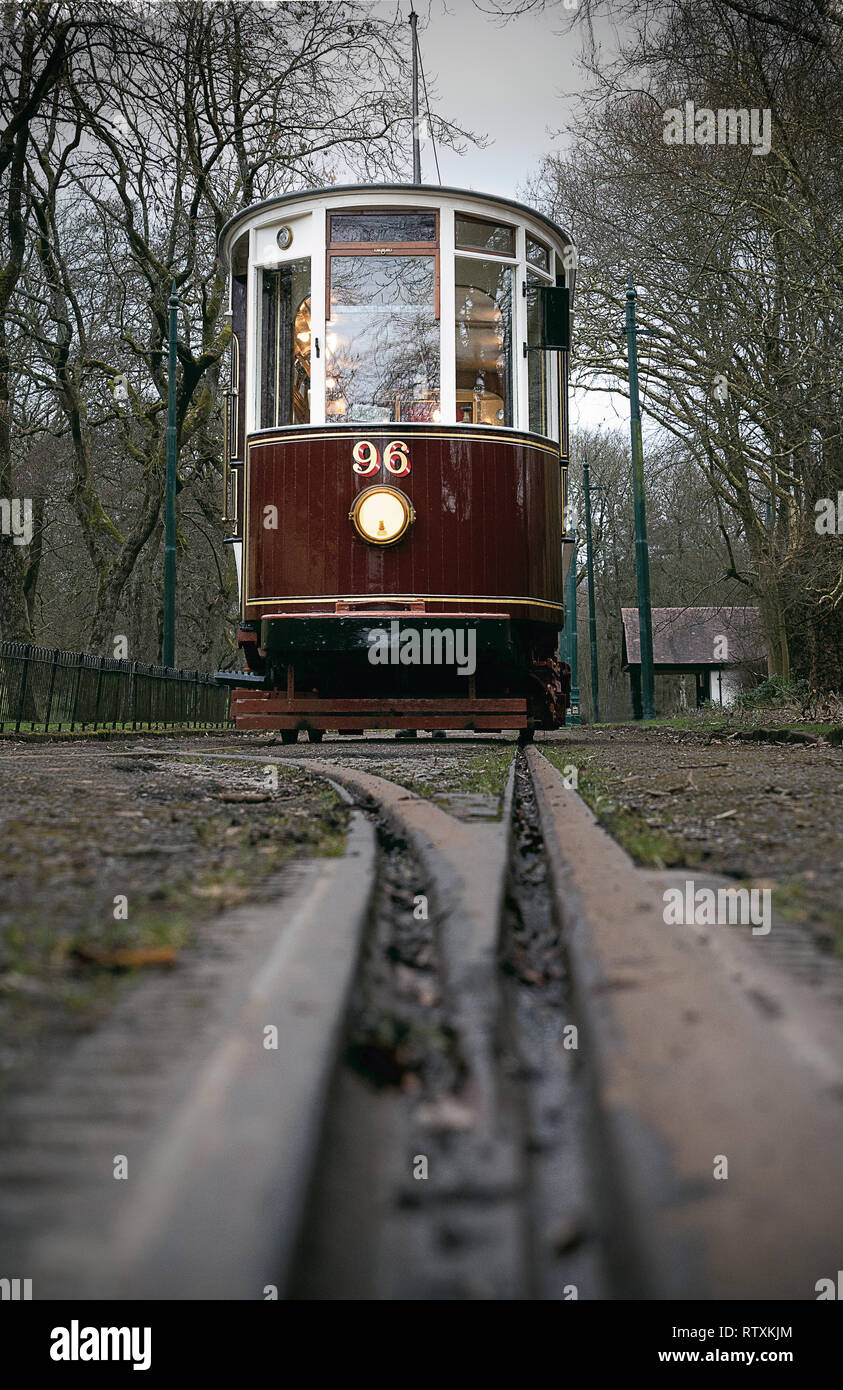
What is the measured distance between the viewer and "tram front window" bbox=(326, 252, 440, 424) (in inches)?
355

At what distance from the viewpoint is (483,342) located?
9406 mm

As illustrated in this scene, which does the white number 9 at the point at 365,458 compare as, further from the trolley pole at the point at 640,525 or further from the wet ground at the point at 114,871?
the trolley pole at the point at 640,525

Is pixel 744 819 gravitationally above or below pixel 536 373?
below

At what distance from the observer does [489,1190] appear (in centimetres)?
92

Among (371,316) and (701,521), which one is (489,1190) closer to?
(371,316)

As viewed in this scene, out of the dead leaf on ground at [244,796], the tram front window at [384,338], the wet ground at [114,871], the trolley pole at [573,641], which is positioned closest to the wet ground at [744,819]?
the wet ground at [114,871]

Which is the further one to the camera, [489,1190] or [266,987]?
[266,987]

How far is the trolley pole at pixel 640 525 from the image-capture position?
19453mm

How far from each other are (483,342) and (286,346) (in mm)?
1579

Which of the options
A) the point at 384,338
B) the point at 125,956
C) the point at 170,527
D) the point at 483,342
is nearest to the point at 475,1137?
the point at 125,956

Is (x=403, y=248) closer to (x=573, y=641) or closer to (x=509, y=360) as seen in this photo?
(x=509, y=360)

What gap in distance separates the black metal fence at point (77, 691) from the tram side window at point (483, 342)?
5507 mm
